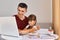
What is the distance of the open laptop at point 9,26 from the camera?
37.2 inches

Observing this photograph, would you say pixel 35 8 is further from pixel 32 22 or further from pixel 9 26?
pixel 9 26

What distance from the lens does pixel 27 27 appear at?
102cm

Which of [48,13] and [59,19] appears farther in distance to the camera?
[48,13]

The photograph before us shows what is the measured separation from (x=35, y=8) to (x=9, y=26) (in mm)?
254

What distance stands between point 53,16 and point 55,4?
94 millimetres

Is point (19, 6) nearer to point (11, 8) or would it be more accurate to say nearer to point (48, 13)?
point (11, 8)

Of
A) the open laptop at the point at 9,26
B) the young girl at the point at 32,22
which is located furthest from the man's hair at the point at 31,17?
the open laptop at the point at 9,26

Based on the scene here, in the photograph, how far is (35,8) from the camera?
3.61 ft

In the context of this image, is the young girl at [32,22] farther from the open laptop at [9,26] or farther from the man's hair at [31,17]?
the open laptop at [9,26]

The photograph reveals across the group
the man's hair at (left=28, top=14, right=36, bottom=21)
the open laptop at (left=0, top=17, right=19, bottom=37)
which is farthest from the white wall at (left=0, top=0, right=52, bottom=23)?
the open laptop at (left=0, top=17, right=19, bottom=37)

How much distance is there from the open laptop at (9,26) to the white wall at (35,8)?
142 millimetres

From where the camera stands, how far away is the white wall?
1091 millimetres

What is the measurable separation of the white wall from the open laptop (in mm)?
142

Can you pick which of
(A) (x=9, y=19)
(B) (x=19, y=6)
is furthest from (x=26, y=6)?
(A) (x=9, y=19)
